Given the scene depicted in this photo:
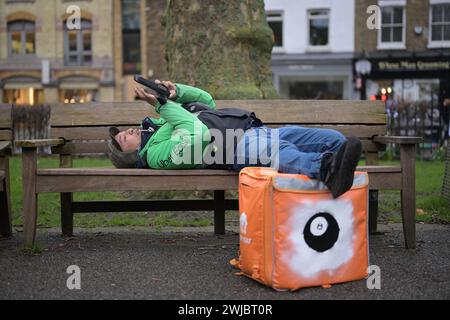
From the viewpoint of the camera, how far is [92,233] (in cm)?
441

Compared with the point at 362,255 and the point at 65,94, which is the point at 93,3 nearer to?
the point at 65,94

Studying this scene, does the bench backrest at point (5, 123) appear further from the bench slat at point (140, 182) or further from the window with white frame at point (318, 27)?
the window with white frame at point (318, 27)

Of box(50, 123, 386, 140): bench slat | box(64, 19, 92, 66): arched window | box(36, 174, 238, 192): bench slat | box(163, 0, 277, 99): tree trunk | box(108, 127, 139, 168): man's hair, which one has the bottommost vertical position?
box(36, 174, 238, 192): bench slat

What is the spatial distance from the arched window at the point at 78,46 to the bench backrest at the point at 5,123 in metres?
23.1

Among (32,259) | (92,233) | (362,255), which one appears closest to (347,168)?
(362,255)

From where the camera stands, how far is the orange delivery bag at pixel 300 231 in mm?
2830

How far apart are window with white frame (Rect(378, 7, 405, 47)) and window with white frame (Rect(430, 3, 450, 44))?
4.00 ft

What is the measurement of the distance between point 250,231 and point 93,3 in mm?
25199

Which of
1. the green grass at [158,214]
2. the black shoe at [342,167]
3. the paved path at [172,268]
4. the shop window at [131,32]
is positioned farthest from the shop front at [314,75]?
the black shoe at [342,167]

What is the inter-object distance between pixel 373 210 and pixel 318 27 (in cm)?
1998

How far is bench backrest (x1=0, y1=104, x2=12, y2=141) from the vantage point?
4.17 meters

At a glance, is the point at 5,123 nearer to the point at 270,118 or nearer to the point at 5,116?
the point at 5,116

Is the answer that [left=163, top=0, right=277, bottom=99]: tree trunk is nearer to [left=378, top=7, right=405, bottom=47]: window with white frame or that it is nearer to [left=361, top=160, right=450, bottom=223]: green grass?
[left=361, top=160, right=450, bottom=223]: green grass

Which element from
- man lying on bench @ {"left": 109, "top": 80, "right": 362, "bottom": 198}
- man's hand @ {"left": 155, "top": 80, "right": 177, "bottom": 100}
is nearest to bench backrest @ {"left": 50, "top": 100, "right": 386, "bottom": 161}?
man lying on bench @ {"left": 109, "top": 80, "right": 362, "bottom": 198}
